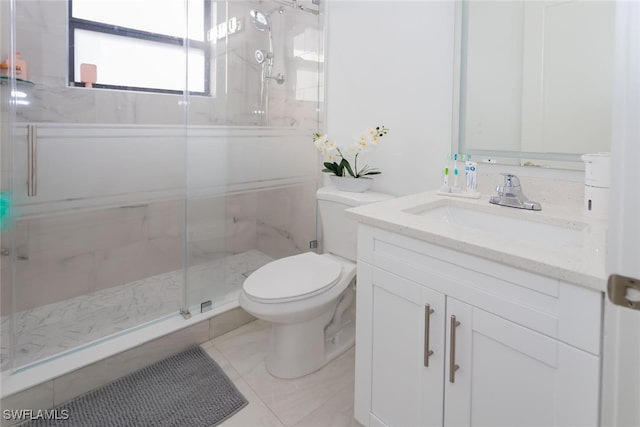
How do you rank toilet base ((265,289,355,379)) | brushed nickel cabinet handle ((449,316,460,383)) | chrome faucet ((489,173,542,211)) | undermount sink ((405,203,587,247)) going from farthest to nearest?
toilet base ((265,289,355,379)) < chrome faucet ((489,173,542,211)) < undermount sink ((405,203,587,247)) < brushed nickel cabinet handle ((449,316,460,383))

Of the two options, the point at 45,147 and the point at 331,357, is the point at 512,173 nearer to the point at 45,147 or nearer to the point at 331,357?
the point at 331,357

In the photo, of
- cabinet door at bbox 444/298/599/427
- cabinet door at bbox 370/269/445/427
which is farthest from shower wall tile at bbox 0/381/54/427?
cabinet door at bbox 444/298/599/427

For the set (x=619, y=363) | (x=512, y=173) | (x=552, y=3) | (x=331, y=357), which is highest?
(x=552, y=3)

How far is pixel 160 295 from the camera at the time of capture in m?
2.26

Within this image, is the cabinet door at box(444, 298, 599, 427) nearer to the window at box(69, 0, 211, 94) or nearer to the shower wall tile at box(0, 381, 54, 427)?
the shower wall tile at box(0, 381, 54, 427)

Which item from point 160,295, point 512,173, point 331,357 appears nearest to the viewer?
point 512,173

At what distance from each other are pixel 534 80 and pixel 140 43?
2.22 metres

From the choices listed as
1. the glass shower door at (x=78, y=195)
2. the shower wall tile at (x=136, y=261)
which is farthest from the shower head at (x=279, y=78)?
the shower wall tile at (x=136, y=261)

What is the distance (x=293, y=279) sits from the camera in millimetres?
1709

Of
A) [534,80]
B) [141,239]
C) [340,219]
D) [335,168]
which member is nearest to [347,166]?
[335,168]

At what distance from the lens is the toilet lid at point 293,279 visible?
1.57m

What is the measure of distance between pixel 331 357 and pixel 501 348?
107 centimetres

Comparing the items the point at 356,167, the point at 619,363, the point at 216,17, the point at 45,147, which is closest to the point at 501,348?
the point at 619,363

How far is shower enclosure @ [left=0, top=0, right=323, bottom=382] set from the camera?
1915 millimetres
